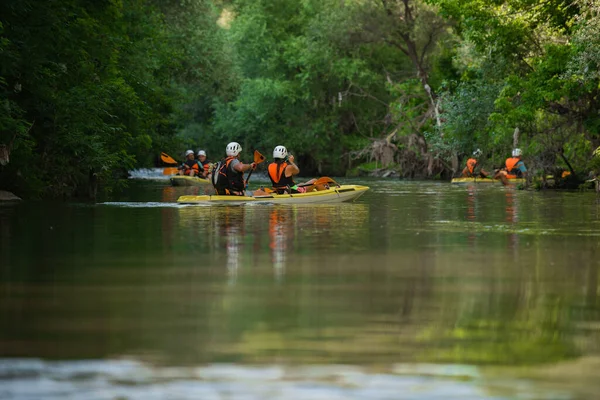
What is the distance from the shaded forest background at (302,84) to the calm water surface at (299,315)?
11040 millimetres

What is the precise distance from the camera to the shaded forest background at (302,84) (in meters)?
28.9

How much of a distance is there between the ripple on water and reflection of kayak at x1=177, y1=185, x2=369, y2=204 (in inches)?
780

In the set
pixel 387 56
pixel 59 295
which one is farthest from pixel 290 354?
pixel 387 56

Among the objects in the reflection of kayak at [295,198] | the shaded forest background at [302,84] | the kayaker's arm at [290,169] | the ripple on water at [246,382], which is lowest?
Result: the ripple on water at [246,382]

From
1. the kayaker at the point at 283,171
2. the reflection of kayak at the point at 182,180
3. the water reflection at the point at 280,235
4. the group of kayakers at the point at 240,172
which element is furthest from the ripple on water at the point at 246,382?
the reflection of kayak at the point at 182,180

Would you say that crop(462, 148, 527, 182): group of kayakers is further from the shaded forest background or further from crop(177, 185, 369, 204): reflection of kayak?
crop(177, 185, 369, 204): reflection of kayak

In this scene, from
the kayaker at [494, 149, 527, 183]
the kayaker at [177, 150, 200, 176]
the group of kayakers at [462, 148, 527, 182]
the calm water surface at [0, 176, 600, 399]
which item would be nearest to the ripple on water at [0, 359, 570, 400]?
the calm water surface at [0, 176, 600, 399]

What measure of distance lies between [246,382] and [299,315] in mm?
2406

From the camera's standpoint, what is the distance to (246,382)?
243 inches

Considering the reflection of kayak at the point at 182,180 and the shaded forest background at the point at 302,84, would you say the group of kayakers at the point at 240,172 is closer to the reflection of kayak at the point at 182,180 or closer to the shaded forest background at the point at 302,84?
the shaded forest background at the point at 302,84

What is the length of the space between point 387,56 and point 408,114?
876 cm

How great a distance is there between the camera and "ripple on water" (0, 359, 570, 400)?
5.88m

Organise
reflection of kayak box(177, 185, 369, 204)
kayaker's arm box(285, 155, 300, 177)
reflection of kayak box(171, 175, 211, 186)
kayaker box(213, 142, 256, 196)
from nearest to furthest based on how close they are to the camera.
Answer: reflection of kayak box(177, 185, 369, 204) < kayaker box(213, 142, 256, 196) < kayaker's arm box(285, 155, 300, 177) < reflection of kayak box(171, 175, 211, 186)

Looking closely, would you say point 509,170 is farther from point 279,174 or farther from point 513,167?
point 279,174
